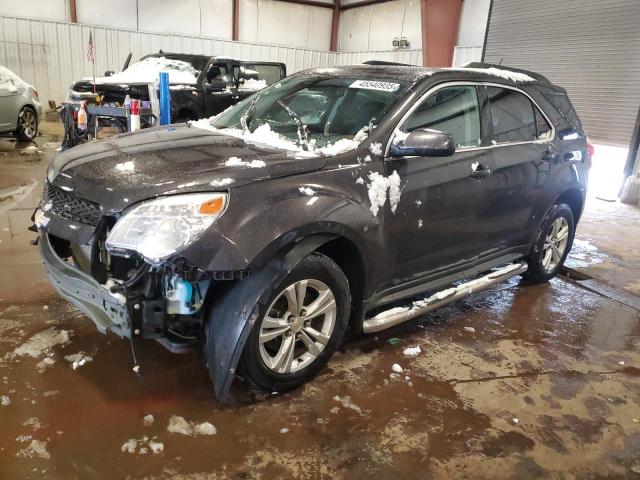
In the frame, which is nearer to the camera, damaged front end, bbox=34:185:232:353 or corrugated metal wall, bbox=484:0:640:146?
damaged front end, bbox=34:185:232:353

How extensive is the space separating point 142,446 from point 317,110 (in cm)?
213

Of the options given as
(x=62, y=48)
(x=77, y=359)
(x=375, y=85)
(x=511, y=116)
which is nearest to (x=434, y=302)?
(x=375, y=85)

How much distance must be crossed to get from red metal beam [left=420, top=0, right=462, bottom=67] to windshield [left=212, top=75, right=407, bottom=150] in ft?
34.3

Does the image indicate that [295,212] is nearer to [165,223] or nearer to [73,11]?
[165,223]

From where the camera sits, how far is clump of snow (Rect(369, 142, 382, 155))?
2777 millimetres

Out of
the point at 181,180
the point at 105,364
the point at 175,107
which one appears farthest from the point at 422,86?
the point at 175,107

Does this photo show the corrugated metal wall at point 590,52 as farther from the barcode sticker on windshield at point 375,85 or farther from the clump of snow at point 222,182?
the clump of snow at point 222,182

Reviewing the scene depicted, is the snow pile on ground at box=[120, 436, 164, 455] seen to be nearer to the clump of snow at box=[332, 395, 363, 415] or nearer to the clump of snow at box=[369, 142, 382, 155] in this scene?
the clump of snow at box=[332, 395, 363, 415]

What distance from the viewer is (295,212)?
239 centimetres

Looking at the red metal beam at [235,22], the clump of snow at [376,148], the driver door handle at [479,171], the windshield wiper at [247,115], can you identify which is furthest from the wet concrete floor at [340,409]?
the red metal beam at [235,22]

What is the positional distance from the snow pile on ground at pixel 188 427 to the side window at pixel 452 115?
73.1 inches

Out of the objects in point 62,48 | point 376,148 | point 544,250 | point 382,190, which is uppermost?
point 62,48

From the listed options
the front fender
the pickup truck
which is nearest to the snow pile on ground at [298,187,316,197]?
the front fender

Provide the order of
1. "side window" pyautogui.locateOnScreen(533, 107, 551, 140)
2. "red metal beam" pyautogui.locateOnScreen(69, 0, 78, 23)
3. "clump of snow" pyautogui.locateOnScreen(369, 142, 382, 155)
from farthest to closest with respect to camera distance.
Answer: "red metal beam" pyautogui.locateOnScreen(69, 0, 78, 23), "side window" pyautogui.locateOnScreen(533, 107, 551, 140), "clump of snow" pyautogui.locateOnScreen(369, 142, 382, 155)
